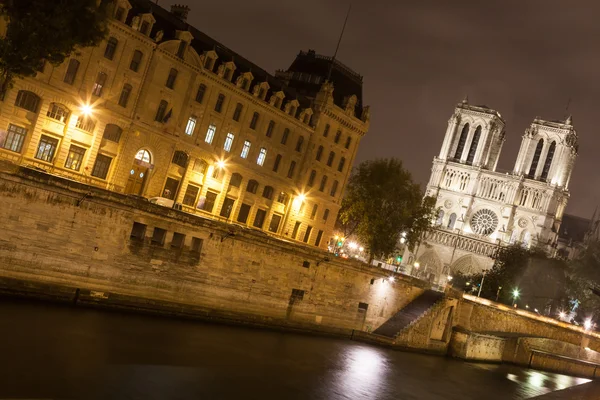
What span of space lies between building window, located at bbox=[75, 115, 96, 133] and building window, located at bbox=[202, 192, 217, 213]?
477 inches

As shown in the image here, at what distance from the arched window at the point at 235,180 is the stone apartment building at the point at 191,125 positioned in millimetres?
101

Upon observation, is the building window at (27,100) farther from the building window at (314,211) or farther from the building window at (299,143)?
the building window at (314,211)

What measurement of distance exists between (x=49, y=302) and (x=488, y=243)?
96.5 m

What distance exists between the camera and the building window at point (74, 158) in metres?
44.2

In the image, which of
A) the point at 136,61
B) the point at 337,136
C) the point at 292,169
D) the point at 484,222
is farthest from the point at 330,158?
the point at 484,222

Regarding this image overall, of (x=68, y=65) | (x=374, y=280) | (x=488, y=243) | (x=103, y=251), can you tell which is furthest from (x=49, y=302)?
(x=488, y=243)

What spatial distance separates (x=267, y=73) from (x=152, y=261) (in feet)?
99.8

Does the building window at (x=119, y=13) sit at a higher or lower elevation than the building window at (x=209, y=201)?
higher

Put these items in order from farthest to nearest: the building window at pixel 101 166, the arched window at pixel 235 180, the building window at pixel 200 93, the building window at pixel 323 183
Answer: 1. the building window at pixel 323 183
2. the arched window at pixel 235 180
3. the building window at pixel 200 93
4. the building window at pixel 101 166

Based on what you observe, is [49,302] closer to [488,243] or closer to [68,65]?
[68,65]

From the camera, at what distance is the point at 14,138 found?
4131cm

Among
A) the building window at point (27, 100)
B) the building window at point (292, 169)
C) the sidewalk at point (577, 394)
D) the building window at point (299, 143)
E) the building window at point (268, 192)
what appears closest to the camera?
the building window at point (27, 100)

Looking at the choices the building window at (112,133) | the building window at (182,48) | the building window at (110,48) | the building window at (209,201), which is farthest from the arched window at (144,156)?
the building window at (182,48)

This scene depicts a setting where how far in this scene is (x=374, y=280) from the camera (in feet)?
174
